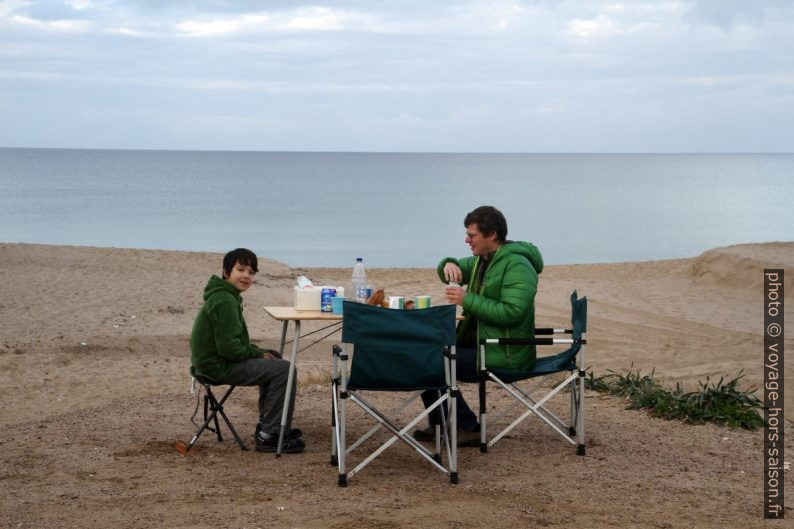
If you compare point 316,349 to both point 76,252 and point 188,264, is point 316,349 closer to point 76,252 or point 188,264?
point 188,264

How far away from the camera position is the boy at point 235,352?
516 cm

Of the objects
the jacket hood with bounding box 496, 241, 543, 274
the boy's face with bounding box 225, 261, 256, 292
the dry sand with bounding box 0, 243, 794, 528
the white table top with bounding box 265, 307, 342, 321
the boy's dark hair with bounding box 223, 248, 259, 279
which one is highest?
the jacket hood with bounding box 496, 241, 543, 274

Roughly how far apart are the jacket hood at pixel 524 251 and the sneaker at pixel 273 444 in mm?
1459

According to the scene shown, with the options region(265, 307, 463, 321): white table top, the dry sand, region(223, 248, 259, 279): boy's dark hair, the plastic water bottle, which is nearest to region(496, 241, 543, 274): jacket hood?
region(265, 307, 463, 321): white table top

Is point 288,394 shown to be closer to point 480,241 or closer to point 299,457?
point 299,457

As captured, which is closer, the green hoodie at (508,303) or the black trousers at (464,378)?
the green hoodie at (508,303)

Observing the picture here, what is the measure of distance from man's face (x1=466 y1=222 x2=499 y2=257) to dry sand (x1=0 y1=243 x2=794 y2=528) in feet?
3.60

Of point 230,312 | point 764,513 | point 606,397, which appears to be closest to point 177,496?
point 230,312

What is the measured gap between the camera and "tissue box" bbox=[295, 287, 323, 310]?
5359 mm

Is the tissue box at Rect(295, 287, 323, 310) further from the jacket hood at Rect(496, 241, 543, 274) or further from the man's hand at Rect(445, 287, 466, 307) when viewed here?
the jacket hood at Rect(496, 241, 543, 274)

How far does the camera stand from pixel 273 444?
5.39 m

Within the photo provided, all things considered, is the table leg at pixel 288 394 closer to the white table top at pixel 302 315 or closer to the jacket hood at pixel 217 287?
the white table top at pixel 302 315

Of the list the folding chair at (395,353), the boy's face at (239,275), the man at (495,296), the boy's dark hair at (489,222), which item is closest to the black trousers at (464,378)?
the man at (495,296)

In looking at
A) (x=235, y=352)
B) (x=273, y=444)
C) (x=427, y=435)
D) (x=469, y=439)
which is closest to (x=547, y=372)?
(x=469, y=439)
